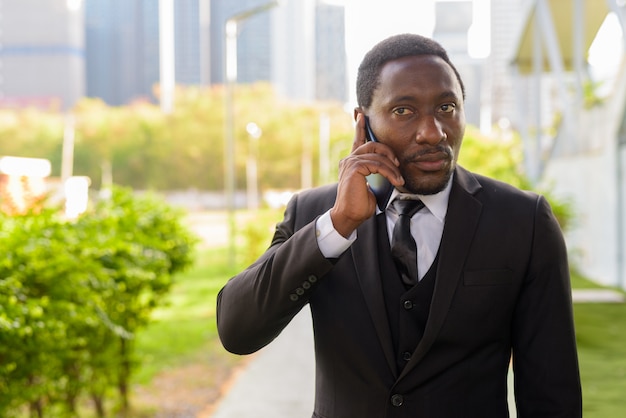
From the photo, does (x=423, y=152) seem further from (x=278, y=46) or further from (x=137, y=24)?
(x=137, y=24)

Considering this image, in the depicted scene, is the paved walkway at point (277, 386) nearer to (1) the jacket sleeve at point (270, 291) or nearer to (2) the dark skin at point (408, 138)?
(1) the jacket sleeve at point (270, 291)

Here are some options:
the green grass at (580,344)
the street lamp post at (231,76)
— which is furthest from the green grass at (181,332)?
the street lamp post at (231,76)

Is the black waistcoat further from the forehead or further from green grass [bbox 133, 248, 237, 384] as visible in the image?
green grass [bbox 133, 248, 237, 384]

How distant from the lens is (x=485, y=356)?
192cm

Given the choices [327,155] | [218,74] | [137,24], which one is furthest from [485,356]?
[137,24]

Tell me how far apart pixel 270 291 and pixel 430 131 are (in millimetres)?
505

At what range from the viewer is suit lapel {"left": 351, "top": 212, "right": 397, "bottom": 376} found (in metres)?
1.92

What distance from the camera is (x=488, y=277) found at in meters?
1.92

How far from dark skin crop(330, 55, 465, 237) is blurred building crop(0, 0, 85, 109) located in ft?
392

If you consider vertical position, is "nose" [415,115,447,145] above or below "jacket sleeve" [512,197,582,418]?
above

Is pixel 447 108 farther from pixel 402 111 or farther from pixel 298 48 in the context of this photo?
pixel 298 48

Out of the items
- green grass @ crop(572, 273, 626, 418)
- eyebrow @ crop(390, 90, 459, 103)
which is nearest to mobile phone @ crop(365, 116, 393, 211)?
eyebrow @ crop(390, 90, 459, 103)

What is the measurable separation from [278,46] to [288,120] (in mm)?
21652

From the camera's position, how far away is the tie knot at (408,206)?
6.64 ft
